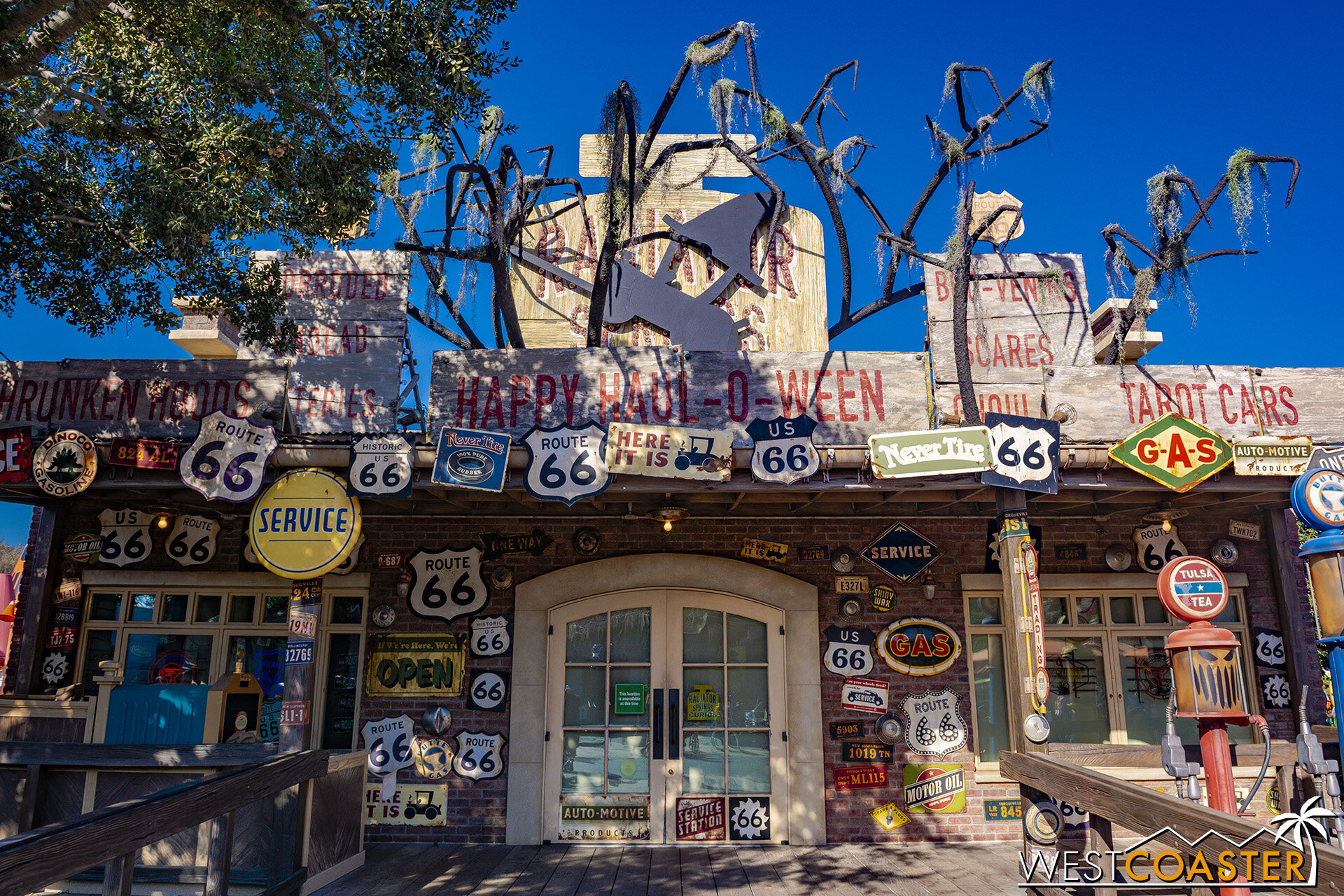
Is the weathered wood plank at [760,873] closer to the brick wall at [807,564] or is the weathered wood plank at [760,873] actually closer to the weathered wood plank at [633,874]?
the weathered wood plank at [633,874]

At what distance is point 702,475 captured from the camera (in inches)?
214

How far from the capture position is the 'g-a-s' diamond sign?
5.42m

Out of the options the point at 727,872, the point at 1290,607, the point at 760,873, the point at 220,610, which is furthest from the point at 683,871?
the point at 1290,607

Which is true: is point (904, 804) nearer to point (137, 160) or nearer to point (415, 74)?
point (415, 74)

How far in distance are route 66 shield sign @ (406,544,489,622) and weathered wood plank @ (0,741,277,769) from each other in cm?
218

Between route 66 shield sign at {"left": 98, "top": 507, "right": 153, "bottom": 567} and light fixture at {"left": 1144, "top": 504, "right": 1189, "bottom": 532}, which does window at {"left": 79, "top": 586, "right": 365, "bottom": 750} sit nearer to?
route 66 shield sign at {"left": 98, "top": 507, "right": 153, "bottom": 567}

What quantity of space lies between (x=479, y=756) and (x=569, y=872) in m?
1.41

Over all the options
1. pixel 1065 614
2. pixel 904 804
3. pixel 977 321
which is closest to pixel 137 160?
pixel 977 321

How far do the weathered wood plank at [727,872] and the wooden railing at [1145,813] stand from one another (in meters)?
1.84

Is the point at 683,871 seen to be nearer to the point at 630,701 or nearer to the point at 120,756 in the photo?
the point at 630,701

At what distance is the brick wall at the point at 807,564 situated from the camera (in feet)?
23.0

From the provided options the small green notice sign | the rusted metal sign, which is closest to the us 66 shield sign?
the rusted metal sign

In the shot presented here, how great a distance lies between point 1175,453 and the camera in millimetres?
5453

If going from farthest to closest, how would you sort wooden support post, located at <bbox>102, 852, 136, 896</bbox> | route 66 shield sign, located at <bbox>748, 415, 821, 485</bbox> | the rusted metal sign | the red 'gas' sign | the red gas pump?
the rusted metal sign → route 66 shield sign, located at <bbox>748, 415, 821, 485</bbox> → the red 'gas' sign → the red gas pump → wooden support post, located at <bbox>102, 852, 136, 896</bbox>
